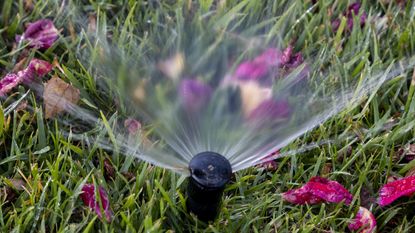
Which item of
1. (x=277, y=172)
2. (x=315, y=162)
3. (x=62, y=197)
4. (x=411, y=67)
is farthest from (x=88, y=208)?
(x=411, y=67)

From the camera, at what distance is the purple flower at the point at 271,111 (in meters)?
1.83

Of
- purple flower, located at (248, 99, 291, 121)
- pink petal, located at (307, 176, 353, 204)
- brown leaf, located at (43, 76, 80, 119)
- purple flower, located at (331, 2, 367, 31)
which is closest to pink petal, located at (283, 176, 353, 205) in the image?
pink petal, located at (307, 176, 353, 204)

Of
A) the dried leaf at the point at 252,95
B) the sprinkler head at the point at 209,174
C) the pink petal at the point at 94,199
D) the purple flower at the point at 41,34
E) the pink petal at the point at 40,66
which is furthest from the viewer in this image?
the purple flower at the point at 41,34

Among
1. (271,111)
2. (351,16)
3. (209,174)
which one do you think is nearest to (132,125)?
(271,111)

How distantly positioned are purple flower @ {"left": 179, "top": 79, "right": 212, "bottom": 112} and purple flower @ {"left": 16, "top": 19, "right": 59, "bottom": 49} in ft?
1.91

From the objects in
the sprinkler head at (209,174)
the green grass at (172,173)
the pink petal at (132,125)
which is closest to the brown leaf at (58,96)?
the green grass at (172,173)

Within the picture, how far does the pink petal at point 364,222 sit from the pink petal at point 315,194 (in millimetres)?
50

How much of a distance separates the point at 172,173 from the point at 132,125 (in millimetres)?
211

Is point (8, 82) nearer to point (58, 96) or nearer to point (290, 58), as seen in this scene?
point (58, 96)

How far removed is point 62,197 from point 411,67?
115 cm

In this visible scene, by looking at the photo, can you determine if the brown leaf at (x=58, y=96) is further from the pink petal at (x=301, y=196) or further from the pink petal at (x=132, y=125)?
the pink petal at (x=301, y=196)

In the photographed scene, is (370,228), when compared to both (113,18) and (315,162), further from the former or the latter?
(113,18)

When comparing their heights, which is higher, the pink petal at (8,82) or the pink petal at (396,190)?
the pink petal at (8,82)

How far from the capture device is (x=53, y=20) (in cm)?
234
